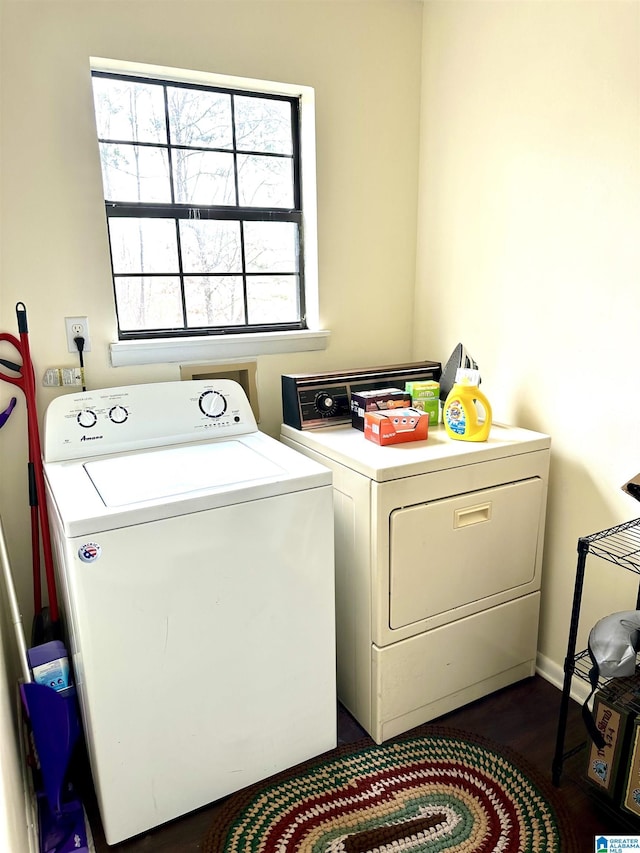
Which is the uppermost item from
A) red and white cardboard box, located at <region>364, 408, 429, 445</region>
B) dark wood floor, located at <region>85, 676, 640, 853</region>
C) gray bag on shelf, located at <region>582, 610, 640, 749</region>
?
red and white cardboard box, located at <region>364, 408, 429, 445</region>

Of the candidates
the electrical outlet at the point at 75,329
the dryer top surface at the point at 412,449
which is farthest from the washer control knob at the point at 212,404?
the electrical outlet at the point at 75,329

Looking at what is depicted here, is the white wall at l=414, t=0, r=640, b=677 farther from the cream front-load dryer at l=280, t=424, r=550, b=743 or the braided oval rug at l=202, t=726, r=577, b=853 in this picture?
the braided oval rug at l=202, t=726, r=577, b=853

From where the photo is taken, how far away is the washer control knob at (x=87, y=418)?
1.72 metres

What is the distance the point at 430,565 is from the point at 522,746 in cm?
63

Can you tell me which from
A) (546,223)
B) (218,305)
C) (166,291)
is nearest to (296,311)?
(218,305)

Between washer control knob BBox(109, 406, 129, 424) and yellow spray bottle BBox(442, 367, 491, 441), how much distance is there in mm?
1026

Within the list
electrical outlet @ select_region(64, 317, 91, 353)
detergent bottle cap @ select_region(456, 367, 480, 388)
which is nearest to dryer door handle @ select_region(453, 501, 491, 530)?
detergent bottle cap @ select_region(456, 367, 480, 388)

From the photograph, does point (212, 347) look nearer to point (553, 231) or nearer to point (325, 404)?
point (325, 404)

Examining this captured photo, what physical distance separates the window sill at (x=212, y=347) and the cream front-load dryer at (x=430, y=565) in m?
0.40

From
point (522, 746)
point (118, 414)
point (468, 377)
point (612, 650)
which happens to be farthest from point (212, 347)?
point (522, 746)

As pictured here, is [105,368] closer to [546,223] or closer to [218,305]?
[218,305]

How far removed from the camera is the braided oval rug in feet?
Result: 4.71

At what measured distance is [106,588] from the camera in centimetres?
128

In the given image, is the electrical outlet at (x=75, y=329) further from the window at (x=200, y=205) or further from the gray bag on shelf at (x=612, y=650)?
the gray bag on shelf at (x=612, y=650)
